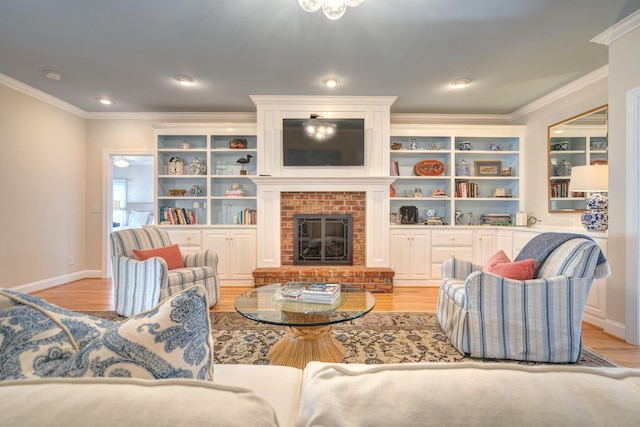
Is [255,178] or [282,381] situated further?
[255,178]

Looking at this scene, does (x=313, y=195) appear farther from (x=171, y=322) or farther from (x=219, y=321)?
(x=171, y=322)

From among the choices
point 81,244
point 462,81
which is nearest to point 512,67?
point 462,81

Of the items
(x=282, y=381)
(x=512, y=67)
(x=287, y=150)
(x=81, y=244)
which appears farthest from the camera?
(x=81, y=244)

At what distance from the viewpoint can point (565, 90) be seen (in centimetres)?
342

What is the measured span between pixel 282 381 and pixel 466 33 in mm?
2904

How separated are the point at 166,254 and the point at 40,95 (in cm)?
283

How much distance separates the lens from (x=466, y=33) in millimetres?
2439

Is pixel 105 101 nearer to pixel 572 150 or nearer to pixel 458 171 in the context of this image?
pixel 458 171

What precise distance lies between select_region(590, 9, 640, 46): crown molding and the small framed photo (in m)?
2.07

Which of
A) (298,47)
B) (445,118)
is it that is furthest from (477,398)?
(445,118)

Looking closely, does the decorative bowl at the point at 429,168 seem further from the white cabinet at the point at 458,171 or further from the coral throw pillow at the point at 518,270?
the coral throw pillow at the point at 518,270

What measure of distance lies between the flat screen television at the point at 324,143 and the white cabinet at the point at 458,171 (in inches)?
25.7

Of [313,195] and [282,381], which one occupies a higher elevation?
[313,195]

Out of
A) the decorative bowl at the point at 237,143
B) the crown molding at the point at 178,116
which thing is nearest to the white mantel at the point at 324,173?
the decorative bowl at the point at 237,143
